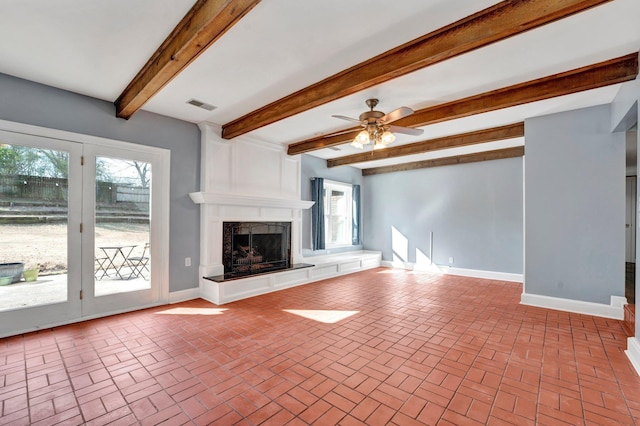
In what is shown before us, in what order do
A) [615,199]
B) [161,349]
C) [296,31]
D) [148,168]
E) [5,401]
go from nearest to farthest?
1. [5,401]
2. [296,31]
3. [161,349]
4. [615,199]
5. [148,168]

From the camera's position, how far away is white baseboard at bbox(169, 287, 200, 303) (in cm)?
426

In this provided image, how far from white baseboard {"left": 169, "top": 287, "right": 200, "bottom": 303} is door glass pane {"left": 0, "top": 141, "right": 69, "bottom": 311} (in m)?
1.23

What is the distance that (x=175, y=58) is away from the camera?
2314 millimetres

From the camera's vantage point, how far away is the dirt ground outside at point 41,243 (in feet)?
9.89

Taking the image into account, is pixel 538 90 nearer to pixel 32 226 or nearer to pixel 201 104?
pixel 201 104

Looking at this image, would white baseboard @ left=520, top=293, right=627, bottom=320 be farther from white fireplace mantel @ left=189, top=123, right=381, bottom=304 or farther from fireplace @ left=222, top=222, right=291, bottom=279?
fireplace @ left=222, top=222, right=291, bottom=279

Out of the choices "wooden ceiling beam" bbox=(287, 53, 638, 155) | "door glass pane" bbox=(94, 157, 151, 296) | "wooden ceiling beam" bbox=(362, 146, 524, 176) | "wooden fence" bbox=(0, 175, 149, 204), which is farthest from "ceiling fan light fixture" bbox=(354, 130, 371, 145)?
"wooden ceiling beam" bbox=(362, 146, 524, 176)

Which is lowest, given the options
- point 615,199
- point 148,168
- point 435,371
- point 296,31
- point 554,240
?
point 435,371

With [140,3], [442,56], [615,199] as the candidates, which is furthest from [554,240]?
[140,3]

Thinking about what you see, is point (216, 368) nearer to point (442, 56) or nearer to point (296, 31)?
point (296, 31)

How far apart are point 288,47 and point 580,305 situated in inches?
185

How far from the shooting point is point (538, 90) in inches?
124

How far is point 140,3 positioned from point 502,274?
6.90m

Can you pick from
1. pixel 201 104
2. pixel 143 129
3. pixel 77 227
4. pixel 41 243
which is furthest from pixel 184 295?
pixel 201 104
